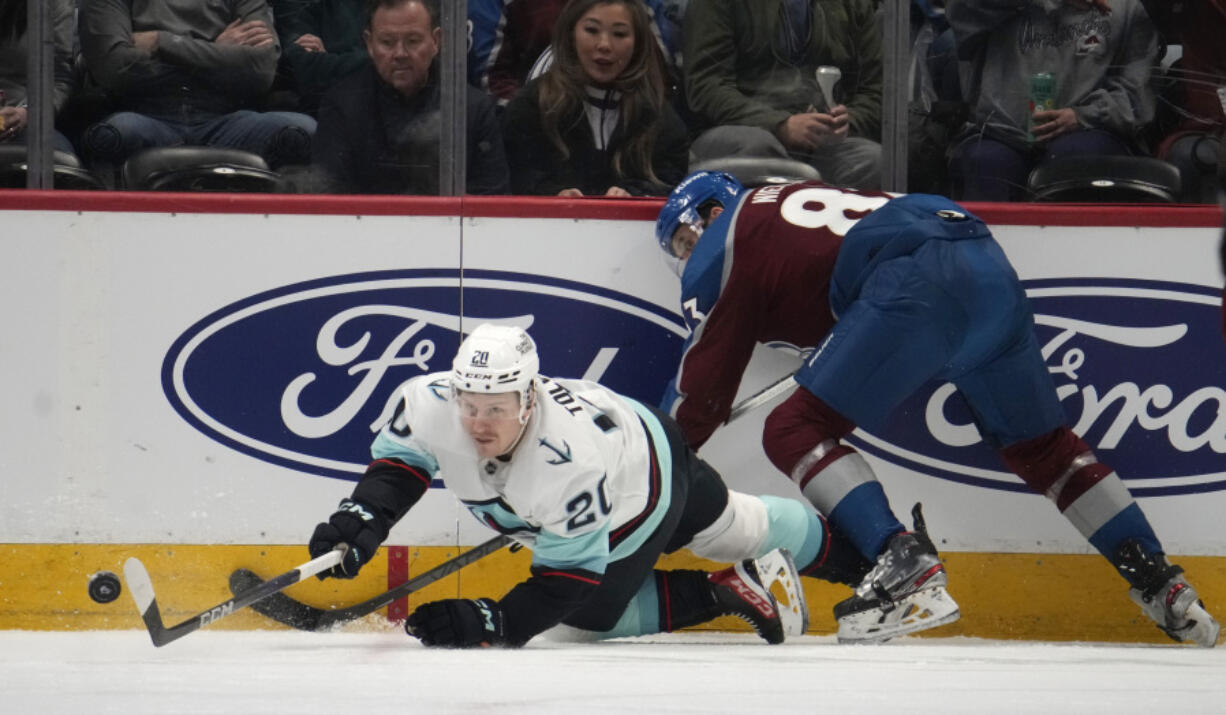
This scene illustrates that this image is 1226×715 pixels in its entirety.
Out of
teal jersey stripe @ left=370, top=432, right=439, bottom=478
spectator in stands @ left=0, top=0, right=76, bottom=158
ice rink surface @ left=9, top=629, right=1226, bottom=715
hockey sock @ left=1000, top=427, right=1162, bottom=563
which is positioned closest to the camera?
ice rink surface @ left=9, top=629, right=1226, bottom=715

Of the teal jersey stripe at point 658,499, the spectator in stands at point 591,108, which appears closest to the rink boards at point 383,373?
the spectator in stands at point 591,108

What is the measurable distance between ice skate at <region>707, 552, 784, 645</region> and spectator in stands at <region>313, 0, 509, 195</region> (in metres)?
1.14

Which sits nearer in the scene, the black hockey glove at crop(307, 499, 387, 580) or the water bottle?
the black hockey glove at crop(307, 499, 387, 580)

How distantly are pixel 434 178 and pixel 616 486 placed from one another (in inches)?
43.4

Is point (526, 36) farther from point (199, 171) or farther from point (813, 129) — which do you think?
point (199, 171)

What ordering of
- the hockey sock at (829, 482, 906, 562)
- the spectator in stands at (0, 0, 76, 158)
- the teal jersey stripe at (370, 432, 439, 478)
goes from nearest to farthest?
1. the teal jersey stripe at (370, 432, 439, 478)
2. the hockey sock at (829, 482, 906, 562)
3. the spectator in stands at (0, 0, 76, 158)

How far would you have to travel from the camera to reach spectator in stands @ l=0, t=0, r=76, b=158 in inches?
154

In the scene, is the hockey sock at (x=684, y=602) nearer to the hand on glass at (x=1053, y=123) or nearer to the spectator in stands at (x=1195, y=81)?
the hand on glass at (x=1053, y=123)

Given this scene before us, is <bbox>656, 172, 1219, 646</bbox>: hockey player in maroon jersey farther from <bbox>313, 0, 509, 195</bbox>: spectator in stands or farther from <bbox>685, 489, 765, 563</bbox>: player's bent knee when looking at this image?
<bbox>313, 0, 509, 195</bbox>: spectator in stands

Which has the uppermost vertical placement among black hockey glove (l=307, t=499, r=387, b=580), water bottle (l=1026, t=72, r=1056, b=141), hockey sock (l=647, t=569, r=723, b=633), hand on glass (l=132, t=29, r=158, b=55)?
hand on glass (l=132, t=29, r=158, b=55)

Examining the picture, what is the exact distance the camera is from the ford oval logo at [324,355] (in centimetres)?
393

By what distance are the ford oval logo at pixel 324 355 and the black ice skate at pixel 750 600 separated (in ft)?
2.77

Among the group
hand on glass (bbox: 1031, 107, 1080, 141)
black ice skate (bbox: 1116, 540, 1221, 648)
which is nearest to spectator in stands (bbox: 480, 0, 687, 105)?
hand on glass (bbox: 1031, 107, 1080, 141)

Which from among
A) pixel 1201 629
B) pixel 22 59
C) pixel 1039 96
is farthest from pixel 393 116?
pixel 1201 629
